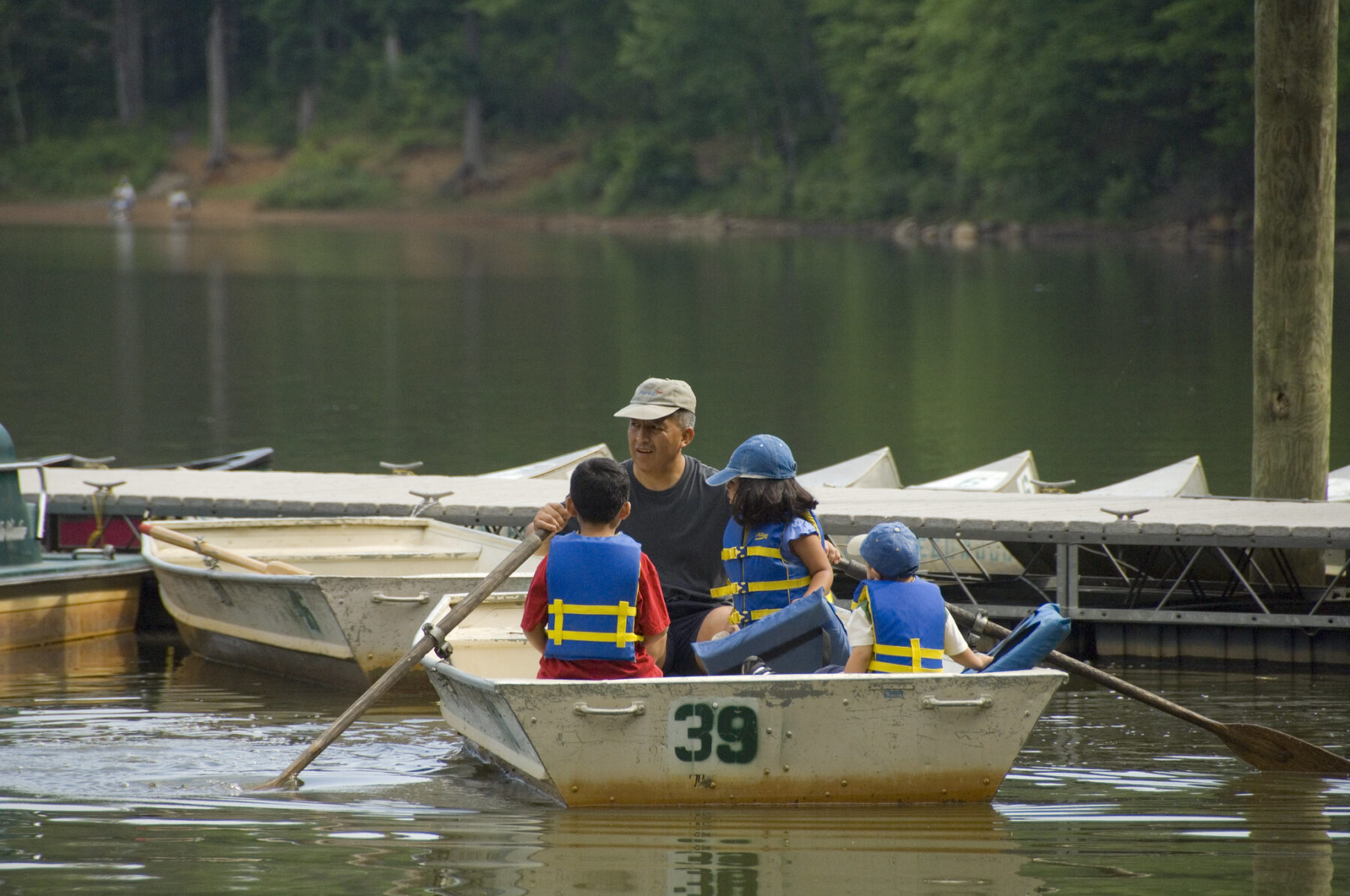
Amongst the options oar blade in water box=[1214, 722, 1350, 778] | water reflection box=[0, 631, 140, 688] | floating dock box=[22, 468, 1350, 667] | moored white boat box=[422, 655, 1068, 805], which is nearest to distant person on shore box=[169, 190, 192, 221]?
floating dock box=[22, 468, 1350, 667]

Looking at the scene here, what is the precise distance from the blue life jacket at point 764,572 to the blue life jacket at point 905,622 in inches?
14.0

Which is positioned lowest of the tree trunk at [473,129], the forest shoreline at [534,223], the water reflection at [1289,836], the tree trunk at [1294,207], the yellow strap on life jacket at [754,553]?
the water reflection at [1289,836]

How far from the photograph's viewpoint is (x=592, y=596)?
720cm

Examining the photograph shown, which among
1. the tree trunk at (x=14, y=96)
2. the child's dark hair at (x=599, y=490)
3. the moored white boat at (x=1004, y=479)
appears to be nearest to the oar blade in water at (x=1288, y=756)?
the child's dark hair at (x=599, y=490)

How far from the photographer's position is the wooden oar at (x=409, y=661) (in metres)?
7.99

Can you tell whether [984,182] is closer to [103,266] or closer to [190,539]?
[103,266]

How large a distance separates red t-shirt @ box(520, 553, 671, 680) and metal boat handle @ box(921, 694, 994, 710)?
1.06 metres

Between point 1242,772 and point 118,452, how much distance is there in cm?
1577

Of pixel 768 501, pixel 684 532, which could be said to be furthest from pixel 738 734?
pixel 684 532

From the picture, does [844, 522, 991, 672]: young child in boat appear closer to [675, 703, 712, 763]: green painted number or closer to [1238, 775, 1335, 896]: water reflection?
[675, 703, 712, 763]: green painted number

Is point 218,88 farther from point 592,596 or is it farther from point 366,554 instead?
point 592,596

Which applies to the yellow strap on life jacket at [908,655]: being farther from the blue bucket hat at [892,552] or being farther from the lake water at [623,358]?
the lake water at [623,358]

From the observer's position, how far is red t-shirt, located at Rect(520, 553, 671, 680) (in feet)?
23.9

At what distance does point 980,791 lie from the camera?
7.68 m
